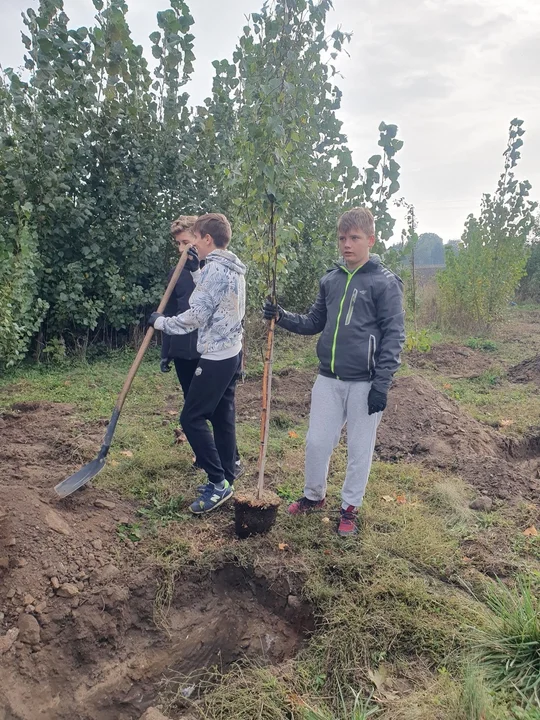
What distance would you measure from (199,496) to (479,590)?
1.97 metres

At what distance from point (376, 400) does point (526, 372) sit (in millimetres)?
6934

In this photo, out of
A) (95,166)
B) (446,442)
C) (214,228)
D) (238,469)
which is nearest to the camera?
(214,228)

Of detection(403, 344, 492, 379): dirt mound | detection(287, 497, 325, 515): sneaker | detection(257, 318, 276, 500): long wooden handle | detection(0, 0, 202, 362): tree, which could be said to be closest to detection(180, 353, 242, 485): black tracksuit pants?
detection(257, 318, 276, 500): long wooden handle

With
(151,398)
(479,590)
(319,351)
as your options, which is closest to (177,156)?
(151,398)

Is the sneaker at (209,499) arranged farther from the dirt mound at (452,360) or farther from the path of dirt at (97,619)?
the dirt mound at (452,360)

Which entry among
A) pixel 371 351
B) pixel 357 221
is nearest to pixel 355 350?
pixel 371 351

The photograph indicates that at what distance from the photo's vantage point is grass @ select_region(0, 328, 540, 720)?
2.21 m

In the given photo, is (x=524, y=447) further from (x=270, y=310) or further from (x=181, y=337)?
(x=181, y=337)

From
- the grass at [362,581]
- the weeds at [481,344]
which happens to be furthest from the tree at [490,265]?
the grass at [362,581]

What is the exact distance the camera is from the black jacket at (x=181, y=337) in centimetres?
378

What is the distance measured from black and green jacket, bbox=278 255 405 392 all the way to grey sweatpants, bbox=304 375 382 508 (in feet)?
0.33

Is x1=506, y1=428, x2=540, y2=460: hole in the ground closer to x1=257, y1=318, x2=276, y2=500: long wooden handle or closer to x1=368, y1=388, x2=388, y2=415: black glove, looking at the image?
x1=368, y1=388, x2=388, y2=415: black glove

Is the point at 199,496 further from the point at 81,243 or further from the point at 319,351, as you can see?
the point at 81,243

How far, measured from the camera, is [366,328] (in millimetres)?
3189
